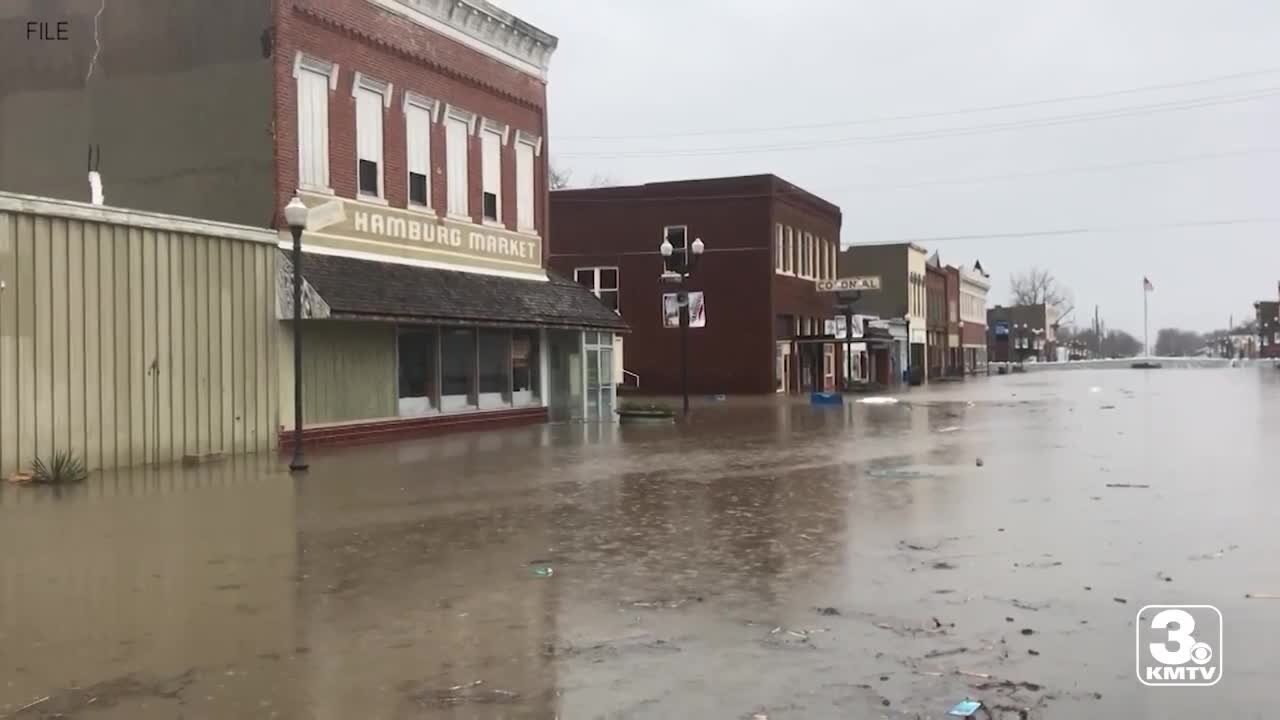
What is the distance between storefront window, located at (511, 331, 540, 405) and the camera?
25031 mm

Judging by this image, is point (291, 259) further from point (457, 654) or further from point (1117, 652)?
point (1117, 652)

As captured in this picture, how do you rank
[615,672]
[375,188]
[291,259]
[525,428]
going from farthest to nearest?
[525,428] → [375,188] → [291,259] → [615,672]

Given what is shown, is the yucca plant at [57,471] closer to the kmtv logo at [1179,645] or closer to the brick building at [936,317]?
the kmtv logo at [1179,645]

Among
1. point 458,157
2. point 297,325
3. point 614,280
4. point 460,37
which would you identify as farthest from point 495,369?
point 614,280

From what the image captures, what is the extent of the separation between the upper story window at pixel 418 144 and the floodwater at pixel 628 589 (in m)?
8.61

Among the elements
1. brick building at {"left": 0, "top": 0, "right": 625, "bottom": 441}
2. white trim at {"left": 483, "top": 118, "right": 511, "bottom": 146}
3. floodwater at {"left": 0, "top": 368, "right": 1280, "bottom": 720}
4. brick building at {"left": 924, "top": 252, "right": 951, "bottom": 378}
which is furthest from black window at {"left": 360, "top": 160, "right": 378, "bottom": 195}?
brick building at {"left": 924, "top": 252, "right": 951, "bottom": 378}

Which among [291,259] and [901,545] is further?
[291,259]

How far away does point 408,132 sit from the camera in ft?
72.4

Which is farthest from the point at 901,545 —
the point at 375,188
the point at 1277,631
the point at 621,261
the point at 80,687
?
the point at 621,261

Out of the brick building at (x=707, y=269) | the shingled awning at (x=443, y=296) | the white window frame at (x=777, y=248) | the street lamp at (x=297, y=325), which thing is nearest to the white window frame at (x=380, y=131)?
the shingled awning at (x=443, y=296)

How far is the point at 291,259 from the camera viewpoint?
728 inches

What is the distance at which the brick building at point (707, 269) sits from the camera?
45938 mm

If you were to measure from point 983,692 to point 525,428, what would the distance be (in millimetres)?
19496

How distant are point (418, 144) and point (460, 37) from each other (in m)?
2.82
